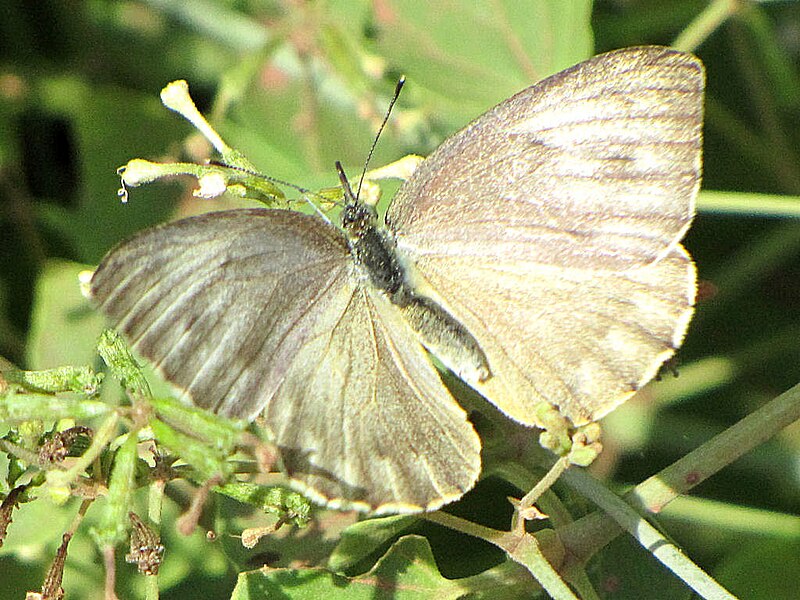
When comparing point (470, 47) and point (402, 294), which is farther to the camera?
point (470, 47)

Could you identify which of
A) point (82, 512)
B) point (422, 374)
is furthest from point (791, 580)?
point (82, 512)

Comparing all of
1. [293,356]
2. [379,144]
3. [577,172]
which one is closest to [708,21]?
[379,144]

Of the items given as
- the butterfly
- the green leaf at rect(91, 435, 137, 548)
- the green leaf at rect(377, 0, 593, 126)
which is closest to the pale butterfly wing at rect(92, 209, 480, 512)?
the butterfly

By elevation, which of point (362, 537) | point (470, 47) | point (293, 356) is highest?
point (470, 47)

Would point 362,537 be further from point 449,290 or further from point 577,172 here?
point 577,172

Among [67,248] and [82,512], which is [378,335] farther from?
[67,248]

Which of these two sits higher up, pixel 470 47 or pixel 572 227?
pixel 470 47
